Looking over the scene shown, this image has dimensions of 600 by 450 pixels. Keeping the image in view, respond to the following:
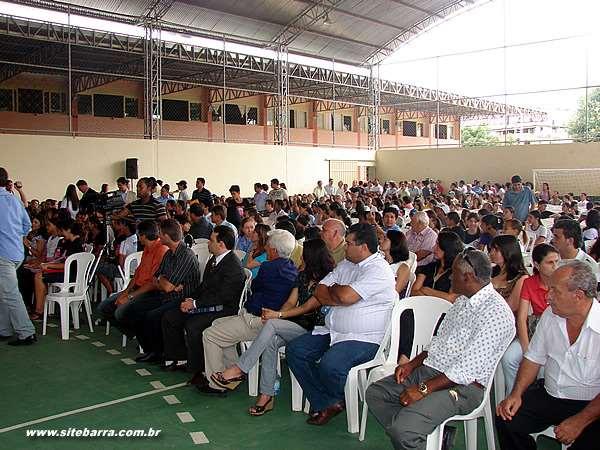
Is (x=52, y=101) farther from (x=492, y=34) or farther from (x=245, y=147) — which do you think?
(x=492, y=34)

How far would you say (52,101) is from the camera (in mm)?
17500

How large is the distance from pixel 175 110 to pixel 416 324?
17915 millimetres

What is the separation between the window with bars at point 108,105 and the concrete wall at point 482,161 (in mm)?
8977

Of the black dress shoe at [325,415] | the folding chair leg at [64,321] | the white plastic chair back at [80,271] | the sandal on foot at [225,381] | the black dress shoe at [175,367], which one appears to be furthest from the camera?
the white plastic chair back at [80,271]

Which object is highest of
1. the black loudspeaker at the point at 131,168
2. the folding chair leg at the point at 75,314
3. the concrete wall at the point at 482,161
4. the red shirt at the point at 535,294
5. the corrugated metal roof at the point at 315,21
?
the corrugated metal roof at the point at 315,21

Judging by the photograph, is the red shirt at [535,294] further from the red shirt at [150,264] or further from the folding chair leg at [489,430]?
the red shirt at [150,264]

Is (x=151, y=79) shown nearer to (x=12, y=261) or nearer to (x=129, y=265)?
(x=129, y=265)

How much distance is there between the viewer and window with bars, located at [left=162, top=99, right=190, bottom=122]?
20.0 meters

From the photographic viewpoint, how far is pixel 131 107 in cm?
1912

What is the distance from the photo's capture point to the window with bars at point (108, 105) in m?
18.4

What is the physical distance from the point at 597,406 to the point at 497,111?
78.6 feet

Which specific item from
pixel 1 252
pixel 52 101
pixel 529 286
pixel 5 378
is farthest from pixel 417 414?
pixel 52 101

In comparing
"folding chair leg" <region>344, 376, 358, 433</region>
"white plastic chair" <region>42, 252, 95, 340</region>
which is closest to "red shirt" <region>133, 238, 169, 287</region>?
"white plastic chair" <region>42, 252, 95, 340</region>

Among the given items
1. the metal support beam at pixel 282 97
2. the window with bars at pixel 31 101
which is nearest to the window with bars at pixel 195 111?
the metal support beam at pixel 282 97
